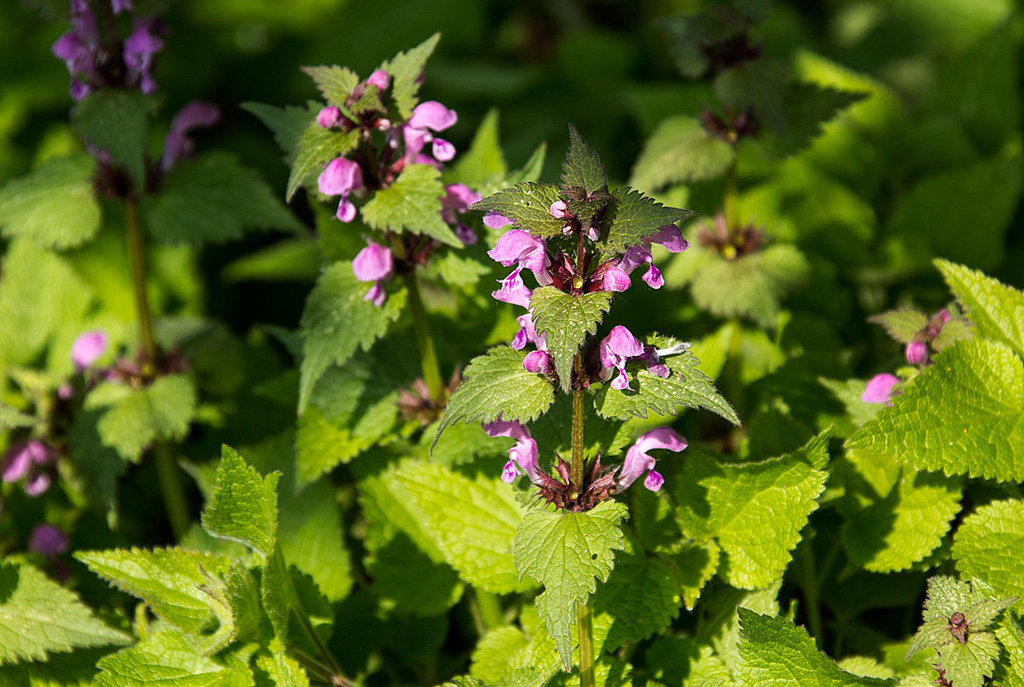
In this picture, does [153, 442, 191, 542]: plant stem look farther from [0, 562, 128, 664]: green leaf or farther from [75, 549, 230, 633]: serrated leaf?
[75, 549, 230, 633]: serrated leaf

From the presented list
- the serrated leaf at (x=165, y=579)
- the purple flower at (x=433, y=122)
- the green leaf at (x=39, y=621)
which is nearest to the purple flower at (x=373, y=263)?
the purple flower at (x=433, y=122)

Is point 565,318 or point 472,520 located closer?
point 565,318

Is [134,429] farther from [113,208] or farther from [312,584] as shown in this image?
[113,208]

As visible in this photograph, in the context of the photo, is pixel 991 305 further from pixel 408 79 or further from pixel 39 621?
pixel 39 621

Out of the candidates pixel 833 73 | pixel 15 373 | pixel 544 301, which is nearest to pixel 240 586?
pixel 544 301

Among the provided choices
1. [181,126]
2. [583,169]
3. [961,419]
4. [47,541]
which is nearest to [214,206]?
[181,126]

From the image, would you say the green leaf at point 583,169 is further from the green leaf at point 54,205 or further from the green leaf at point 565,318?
the green leaf at point 54,205
